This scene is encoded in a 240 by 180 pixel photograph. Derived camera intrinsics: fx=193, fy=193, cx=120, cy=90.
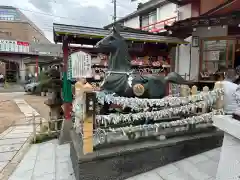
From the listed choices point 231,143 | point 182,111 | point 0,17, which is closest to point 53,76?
point 182,111

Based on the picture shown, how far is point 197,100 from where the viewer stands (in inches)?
156

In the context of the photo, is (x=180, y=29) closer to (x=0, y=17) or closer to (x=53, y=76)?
(x=53, y=76)

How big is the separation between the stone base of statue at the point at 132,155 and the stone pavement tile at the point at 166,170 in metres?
0.07

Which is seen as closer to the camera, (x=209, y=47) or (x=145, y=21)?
(x=209, y=47)

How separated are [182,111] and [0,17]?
3982cm

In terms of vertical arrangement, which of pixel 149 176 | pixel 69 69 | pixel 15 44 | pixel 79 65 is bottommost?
pixel 149 176

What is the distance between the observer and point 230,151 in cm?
165

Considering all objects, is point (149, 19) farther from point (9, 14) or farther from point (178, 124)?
point (9, 14)

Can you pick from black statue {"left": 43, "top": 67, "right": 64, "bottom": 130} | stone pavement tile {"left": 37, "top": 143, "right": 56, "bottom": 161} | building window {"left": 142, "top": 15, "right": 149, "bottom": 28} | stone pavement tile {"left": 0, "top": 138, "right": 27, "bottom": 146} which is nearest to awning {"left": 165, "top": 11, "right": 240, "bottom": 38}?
Answer: black statue {"left": 43, "top": 67, "right": 64, "bottom": 130}

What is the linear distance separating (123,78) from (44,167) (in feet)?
7.78

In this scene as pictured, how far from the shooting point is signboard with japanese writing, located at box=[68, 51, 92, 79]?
5020mm

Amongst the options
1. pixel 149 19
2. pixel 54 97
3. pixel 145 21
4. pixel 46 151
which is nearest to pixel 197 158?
pixel 46 151

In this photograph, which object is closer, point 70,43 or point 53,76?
point 70,43

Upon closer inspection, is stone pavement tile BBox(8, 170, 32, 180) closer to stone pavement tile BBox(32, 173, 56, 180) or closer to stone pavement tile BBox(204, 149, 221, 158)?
stone pavement tile BBox(32, 173, 56, 180)
